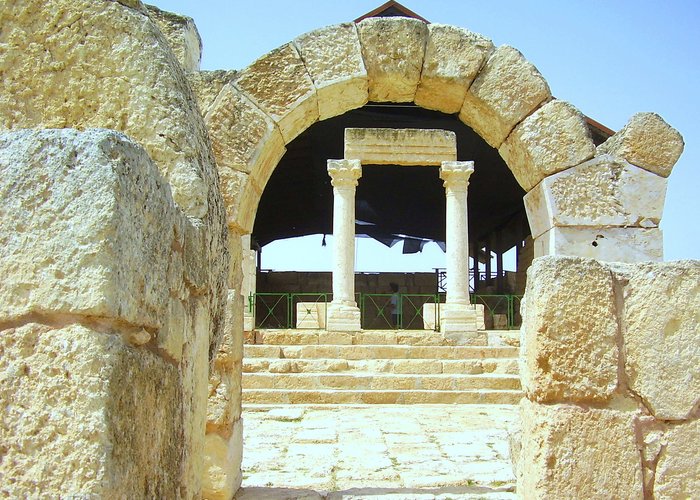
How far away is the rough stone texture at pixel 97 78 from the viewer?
2.11 metres

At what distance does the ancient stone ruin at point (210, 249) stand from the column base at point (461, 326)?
787 cm

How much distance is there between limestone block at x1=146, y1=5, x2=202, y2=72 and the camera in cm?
504

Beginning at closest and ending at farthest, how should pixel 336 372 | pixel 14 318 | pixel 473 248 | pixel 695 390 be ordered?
pixel 14 318 < pixel 695 390 < pixel 336 372 < pixel 473 248

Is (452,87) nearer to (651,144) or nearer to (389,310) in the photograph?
(651,144)

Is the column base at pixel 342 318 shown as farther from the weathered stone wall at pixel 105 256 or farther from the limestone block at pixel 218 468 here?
the weathered stone wall at pixel 105 256

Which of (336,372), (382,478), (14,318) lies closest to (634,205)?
(382,478)

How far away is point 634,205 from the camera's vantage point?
4711 millimetres

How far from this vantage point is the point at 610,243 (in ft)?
15.4

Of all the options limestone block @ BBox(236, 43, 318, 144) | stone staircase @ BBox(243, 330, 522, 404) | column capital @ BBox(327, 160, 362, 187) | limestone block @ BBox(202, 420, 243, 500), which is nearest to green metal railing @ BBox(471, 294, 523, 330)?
stone staircase @ BBox(243, 330, 522, 404)

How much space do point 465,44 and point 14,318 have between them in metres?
4.01

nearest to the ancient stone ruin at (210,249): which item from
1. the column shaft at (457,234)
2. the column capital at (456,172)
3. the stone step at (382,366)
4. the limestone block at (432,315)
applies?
the stone step at (382,366)

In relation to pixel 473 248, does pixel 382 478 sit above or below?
below

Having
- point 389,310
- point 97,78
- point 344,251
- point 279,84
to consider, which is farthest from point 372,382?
point 389,310

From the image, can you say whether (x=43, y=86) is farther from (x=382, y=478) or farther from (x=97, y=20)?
(x=382, y=478)
